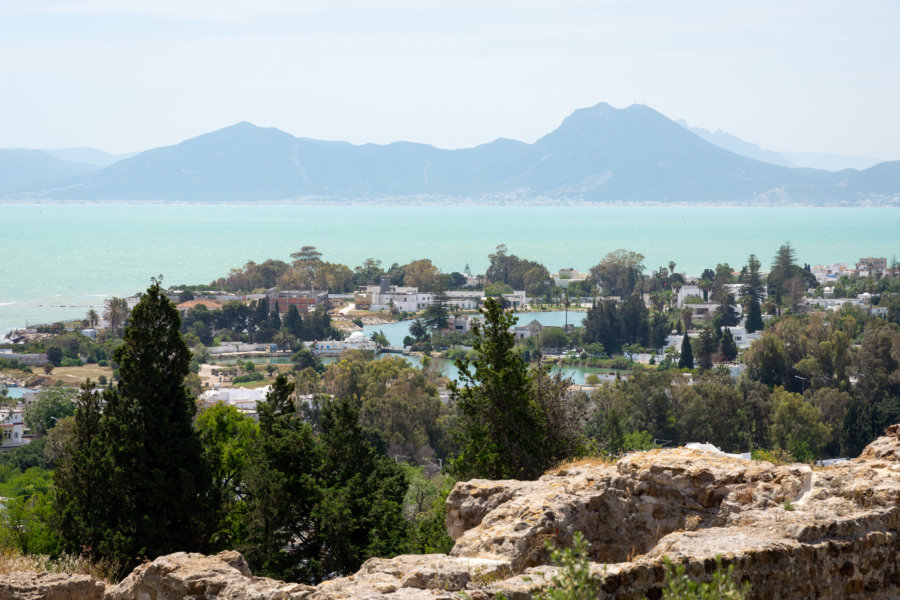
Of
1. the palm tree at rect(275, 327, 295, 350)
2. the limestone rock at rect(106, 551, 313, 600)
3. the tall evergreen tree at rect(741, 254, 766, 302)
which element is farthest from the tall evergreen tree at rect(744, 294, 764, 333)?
the limestone rock at rect(106, 551, 313, 600)

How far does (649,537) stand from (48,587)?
4900mm

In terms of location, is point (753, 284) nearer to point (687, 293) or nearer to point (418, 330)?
point (687, 293)

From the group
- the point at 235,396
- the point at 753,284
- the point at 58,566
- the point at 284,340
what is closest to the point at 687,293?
the point at 753,284

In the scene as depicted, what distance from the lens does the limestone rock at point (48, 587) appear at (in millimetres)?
7391

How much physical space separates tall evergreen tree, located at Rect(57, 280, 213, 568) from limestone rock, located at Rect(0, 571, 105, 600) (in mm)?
4789

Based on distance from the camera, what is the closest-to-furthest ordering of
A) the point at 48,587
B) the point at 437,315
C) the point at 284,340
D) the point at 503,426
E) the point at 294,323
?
the point at 48,587, the point at 503,426, the point at 284,340, the point at 294,323, the point at 437,315

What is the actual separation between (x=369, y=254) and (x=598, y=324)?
90659 mm

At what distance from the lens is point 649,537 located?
8.62 metres

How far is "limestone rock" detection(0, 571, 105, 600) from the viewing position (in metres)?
7.39

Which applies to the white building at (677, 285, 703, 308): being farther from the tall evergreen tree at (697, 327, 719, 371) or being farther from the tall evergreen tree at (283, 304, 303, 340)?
the tall evergreen tree at (283, 304, 303, 340)

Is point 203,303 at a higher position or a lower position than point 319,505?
lower

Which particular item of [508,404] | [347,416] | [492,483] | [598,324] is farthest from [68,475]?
[598,324]

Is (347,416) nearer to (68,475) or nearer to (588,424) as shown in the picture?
(68,475)

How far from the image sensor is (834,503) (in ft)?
24.5
